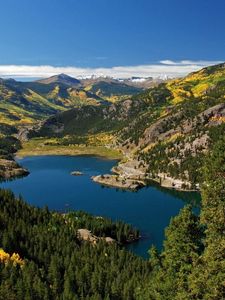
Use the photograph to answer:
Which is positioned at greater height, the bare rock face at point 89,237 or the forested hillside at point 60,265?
the forested hillside at point 60,265

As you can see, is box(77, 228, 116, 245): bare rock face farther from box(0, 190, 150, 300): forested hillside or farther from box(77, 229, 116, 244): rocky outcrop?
box(0, 190, 150, 300): forested hillside

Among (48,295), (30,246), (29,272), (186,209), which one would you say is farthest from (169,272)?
(30,246)

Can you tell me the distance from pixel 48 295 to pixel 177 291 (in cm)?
7568

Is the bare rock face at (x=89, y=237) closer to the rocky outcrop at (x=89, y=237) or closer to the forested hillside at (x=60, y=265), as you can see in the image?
the rocky outcrop at (x=89, y=237)

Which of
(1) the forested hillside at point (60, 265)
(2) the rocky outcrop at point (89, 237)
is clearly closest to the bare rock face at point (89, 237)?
(2) the rocky outcrop at point (89, 237)

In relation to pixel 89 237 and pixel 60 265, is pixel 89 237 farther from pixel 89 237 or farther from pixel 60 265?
pixel 60 265

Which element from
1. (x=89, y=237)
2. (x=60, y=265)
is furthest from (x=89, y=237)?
(x=60, y=265)

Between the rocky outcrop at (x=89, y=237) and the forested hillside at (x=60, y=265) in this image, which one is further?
the rocky outcrop at (x=89, y=237)

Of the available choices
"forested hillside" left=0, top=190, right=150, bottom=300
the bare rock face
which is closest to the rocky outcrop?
the bare rock face

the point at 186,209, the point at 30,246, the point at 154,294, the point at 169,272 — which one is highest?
the point at 186,209

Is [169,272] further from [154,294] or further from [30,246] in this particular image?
[30,246]

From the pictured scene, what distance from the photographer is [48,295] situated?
11706 cm

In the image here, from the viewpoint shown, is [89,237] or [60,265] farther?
[89,237]

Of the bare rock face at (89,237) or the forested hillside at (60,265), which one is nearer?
the forested hillside at (60,265)
